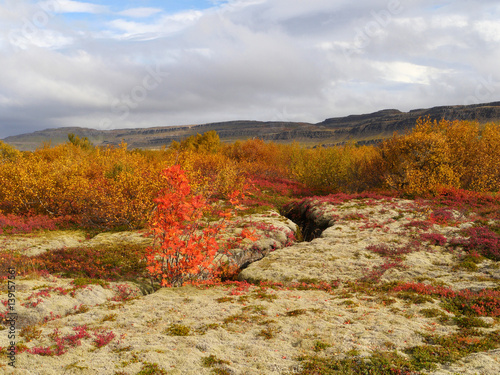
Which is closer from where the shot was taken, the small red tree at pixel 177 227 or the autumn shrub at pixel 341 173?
the small red tree at pixel 177 227

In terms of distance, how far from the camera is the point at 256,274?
50.6 feet

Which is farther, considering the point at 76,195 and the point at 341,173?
the point at 341,173

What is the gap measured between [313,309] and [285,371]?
13.4 feet

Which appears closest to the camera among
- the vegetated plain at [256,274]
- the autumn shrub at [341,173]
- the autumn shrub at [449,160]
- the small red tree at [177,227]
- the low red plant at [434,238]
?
the vegetated plain at [256,274]

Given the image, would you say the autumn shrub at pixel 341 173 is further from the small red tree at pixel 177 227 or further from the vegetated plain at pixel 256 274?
the small red tree at pixel 177 227

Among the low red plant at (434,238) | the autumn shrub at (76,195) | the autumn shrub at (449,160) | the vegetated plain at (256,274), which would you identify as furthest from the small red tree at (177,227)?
the autumn shrub at (449,160)

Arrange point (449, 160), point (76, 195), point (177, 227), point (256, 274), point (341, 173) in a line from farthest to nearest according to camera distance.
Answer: point (341, 173)
point (449, 160)
point (76, 195)
point (256, 274)
point (177, 227)

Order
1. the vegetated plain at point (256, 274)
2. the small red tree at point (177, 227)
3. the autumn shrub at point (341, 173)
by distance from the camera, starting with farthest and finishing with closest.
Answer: the autumn shrub at point (341, 173)
the small red tree at point (177, 227)
the vegetated plain at point (256, 274)

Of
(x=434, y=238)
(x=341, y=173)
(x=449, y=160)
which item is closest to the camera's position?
(x=434, y=238)

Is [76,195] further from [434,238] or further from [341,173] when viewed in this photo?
[341,173]

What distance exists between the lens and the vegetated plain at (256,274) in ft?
24.4

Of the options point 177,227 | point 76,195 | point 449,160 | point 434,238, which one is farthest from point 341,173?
point 177,227

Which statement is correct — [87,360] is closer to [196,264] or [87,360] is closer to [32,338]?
[32,338]

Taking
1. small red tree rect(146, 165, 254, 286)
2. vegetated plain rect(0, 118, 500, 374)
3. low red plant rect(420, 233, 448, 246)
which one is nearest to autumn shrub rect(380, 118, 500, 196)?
vegetated plain rect(0, 118, 500, 374)
